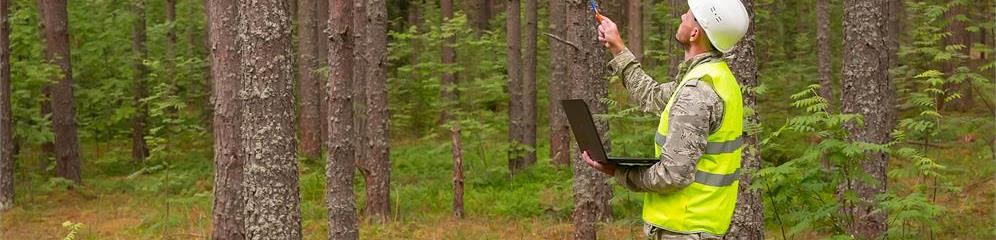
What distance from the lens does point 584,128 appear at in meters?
3.98

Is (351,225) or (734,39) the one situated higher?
(734,39)

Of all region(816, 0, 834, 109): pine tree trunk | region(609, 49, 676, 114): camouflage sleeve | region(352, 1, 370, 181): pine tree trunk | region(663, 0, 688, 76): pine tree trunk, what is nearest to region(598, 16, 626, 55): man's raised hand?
region(609, 49, 676, 114): camouflage sleeve

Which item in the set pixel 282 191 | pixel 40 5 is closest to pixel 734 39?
pixel 282 191

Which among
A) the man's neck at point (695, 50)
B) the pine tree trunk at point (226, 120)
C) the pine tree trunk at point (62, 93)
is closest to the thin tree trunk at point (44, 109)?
the pine tree trunk at point (62, 93)

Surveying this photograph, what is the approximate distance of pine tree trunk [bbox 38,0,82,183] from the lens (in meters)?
18.2

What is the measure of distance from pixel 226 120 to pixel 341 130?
165 cm

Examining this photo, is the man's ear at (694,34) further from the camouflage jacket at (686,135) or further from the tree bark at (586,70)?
the tree bark at (586,70)

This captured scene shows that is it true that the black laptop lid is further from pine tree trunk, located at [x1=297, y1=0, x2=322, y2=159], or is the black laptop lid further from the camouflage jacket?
pine tree trunk, located at [x1=297, y1=0, x2=322, y2=159]

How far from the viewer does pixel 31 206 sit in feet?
56.6

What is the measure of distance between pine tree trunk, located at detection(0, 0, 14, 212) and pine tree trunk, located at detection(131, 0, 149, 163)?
5.99 metres

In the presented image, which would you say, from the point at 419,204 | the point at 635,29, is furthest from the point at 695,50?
the point at 635,29

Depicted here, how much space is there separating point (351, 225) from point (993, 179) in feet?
32.9

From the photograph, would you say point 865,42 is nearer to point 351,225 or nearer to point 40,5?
point 351,225

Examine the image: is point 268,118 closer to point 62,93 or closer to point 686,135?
point 686,135
